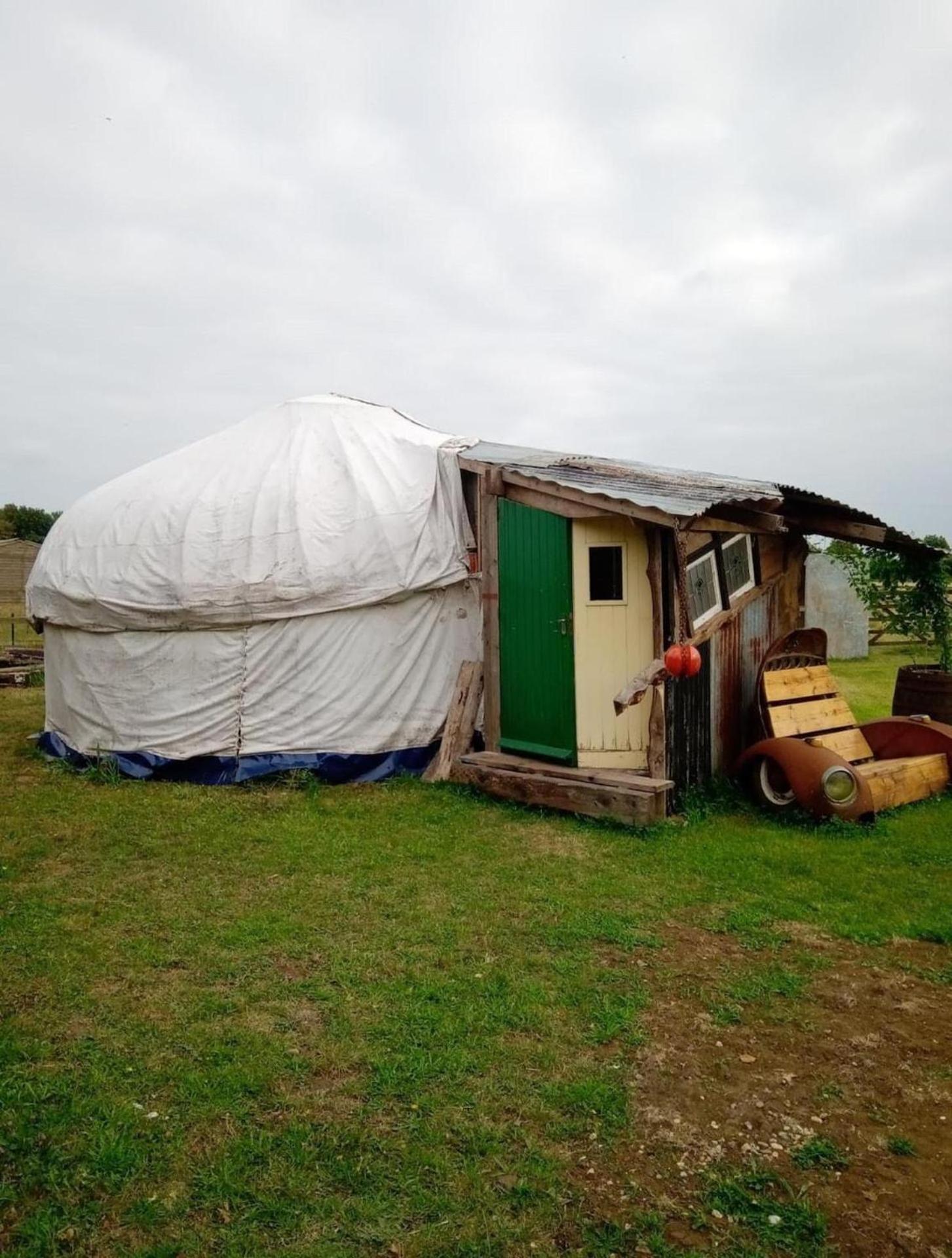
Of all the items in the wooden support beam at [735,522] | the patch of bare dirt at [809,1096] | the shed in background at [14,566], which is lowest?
the patch of bare dirt at [809,1096]

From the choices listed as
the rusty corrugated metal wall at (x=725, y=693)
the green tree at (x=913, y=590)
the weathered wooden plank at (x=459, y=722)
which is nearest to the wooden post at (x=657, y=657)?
the rusty corrugated metal wall at (x=725, y=693)

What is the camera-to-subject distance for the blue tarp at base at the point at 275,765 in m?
7.34

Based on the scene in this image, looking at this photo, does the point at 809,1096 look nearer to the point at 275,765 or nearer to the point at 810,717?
the point at 810,717

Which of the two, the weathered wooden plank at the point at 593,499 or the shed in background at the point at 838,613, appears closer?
the weathered wooden plank at the point at 593,499

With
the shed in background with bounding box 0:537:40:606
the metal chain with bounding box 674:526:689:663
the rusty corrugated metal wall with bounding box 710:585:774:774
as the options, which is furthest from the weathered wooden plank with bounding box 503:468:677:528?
the shed in background with bounding box 0:537:40:606

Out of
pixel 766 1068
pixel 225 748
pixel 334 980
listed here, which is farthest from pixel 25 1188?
pixel 225 748

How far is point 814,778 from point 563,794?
1.80 m

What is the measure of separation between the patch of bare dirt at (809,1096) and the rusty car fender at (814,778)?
76.0 inches

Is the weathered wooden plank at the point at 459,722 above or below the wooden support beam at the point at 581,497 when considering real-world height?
below

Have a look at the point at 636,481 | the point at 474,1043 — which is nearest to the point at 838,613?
the point at 636,481

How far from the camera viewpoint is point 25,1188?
241 centimetres

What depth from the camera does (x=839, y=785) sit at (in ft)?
19.5

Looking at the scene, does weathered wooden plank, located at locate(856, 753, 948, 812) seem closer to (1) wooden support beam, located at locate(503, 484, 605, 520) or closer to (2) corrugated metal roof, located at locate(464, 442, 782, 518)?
(2) corrugated metal roof, located at locate(464, 442, 782, 518)

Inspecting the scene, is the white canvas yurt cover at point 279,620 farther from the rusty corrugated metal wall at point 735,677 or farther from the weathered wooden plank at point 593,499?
the rusty corrugated metal wall at point 735,677
